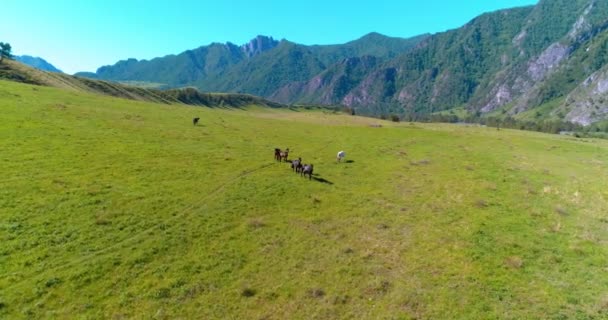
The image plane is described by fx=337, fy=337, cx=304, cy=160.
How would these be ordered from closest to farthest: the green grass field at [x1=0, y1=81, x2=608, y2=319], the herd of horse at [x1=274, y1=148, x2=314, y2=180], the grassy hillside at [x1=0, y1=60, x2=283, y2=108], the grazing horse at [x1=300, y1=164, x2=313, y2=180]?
1. the green grass field at [x1=0, y1=81, x2=608, y2=319]
2. the grazing horse at [x1=300, y1=164, x2=313, y2=180]
3. the herd of horse at [x1=274, y1=148, x2=314, y2=180]
4. the grassy hillside at [x1=0, y1=60, x2=283, y2=108]

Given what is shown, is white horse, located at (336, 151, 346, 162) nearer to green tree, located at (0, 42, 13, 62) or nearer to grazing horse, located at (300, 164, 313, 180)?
grazing horse, located at (300, 164, 313, 180)

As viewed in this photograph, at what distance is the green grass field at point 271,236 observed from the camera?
51.8 ft

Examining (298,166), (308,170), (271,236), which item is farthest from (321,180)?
(271,236)

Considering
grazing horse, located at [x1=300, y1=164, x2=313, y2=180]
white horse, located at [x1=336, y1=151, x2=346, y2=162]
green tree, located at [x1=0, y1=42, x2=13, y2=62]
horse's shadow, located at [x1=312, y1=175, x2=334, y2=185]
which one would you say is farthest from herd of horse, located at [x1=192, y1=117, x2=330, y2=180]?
green tree, located at [x1=0, y1=42, x2=13, y2=62]

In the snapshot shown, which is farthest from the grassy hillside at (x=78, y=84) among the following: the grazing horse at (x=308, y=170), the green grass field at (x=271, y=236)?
the grazing horse at (x=308, y=170)

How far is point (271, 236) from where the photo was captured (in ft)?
71.8

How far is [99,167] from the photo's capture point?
2964 centimetres

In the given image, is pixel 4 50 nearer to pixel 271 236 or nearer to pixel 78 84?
pixel 78 84

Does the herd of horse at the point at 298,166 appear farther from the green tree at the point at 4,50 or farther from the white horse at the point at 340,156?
the green tree at the point at 4,50

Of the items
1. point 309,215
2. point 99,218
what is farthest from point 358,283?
point 99,218

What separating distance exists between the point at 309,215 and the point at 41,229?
16635 mm

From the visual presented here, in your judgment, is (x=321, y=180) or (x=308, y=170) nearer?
(x=308, y=170)

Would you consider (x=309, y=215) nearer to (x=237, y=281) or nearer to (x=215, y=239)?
(x=215, y=239)

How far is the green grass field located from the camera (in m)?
15.8
